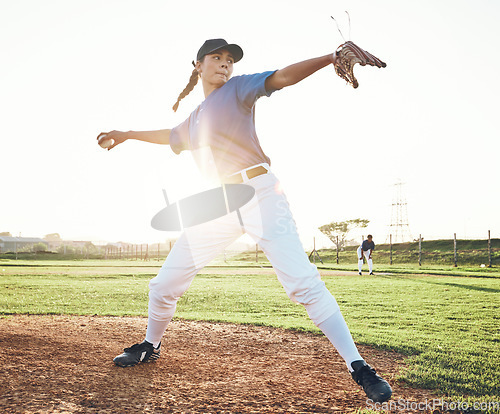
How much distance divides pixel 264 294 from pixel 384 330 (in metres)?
5.05

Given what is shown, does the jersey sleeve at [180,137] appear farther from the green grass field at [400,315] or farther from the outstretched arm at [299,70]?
the green grass field at [400,315]

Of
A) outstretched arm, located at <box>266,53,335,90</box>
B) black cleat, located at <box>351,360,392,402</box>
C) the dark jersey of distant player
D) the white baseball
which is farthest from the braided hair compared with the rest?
the dark jersey of distant player

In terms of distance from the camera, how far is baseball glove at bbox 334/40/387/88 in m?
2.41

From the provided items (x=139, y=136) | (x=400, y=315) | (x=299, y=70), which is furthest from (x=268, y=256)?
(x=400, y=315)

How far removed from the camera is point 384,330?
580cm

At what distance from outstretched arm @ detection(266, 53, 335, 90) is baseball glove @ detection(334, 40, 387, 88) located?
2.2 inches

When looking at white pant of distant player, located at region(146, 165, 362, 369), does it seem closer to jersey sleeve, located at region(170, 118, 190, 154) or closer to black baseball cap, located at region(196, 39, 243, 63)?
jersey sleeve, located at region(170, 118, 190, 154)

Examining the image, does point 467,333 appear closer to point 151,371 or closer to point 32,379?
point 151,371

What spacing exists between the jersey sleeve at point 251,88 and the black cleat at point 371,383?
193 centimetres

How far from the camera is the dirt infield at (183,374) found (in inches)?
110

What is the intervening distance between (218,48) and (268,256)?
1.67m

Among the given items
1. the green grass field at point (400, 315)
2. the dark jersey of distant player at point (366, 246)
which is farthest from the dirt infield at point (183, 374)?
the dark jersey of distant player at point (366, 246)

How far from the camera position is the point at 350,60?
2451 millimetres

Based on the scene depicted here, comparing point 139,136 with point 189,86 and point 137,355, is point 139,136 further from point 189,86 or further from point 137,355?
point 137,355
